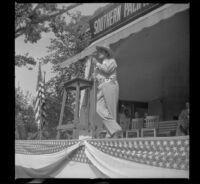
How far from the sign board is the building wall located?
0.78 meters

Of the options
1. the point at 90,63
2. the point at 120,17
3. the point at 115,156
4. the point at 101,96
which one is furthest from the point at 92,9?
the point at 115,156

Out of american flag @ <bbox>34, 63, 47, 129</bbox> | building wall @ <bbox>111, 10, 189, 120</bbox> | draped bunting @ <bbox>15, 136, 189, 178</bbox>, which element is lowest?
draped bunting @ <bbox>15, 136, 189, 178</bbox>

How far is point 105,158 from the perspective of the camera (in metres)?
5.18

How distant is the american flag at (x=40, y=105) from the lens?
7429mm

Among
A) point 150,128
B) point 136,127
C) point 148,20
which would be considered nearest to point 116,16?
point 148,20

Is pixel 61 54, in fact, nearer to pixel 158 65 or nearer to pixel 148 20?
pixel 158 65

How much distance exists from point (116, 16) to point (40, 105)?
8.20 feet

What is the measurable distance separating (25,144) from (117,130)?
7.37 feet

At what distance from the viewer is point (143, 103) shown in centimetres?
1046

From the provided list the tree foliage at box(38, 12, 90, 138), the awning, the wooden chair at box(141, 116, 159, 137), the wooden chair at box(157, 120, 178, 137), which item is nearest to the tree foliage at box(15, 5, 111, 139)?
the tree foliage at box(38, 12, 90, 138)

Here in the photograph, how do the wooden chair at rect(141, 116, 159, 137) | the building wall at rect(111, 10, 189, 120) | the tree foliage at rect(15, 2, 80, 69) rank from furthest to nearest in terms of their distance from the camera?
the building wall at rect(111, 10, 189, 120) → the wooden chair at rect(141, 116, 159, 137) → the tree foliage at rect(15, 2, 80, 69)

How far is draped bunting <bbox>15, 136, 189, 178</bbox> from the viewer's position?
13.8ft

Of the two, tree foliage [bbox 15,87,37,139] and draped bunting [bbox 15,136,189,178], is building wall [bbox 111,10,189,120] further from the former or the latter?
draped bunting [bbox 15,136,189,178]
